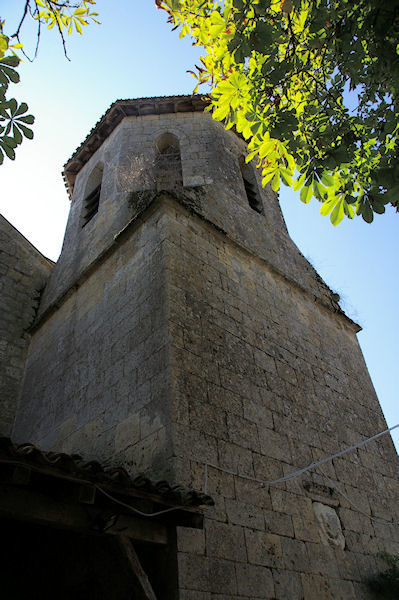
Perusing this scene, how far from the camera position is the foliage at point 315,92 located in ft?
9.12

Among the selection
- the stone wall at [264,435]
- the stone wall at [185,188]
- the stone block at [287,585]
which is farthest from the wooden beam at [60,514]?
the stone wall at [185,188]

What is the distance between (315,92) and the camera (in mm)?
3553

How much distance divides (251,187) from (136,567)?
6788mm

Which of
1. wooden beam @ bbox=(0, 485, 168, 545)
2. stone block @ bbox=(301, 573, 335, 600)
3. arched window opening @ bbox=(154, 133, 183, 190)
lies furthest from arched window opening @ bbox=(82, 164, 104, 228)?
stone block @ bbox=(301, 573, 335, 600)

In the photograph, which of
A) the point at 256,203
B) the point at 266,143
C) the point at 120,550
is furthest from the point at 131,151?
the point at 120,550

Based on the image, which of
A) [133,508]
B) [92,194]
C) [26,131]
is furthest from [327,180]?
[92,194]

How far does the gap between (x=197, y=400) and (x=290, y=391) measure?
1.70 meters

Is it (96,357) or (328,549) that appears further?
(96,357)

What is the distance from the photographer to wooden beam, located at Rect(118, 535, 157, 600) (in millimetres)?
2838

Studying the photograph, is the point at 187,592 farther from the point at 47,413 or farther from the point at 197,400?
the point at 47,413

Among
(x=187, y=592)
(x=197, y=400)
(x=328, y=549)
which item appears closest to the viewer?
(x=187, y=592)

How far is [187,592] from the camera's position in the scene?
3043mm

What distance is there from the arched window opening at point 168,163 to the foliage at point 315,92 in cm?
349

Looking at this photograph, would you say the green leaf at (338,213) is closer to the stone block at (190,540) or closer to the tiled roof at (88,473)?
the tiled roof at (88,473)
